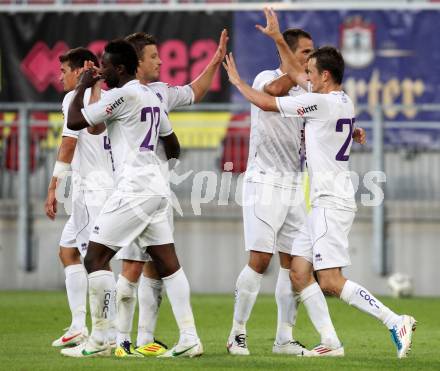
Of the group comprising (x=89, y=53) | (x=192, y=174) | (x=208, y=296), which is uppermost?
(x=89, y=53)

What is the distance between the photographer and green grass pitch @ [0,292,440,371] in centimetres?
934

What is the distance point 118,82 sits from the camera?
9.68m

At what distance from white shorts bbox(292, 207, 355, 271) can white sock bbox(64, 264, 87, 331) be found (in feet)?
7.57

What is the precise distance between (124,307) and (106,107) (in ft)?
5.62

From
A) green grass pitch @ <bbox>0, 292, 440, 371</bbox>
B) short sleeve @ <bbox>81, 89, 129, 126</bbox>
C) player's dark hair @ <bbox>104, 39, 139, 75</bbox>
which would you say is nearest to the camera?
green grass pitch @ <bbox>0, 292, 440, 371</bbox>

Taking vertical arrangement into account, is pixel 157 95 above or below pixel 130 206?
above

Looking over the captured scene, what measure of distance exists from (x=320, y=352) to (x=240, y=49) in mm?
9912

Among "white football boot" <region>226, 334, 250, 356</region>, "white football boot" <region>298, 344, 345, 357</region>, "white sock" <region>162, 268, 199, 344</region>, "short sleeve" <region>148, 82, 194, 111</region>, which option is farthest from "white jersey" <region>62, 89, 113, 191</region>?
"white football boot" <region>298, 344, 345, 357</region>

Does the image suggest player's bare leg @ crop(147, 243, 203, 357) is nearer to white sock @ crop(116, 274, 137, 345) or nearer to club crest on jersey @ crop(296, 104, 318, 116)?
white sock @ crop(116, 274, 137, 345)

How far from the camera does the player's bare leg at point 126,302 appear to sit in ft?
33.2

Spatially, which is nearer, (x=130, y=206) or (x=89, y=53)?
(x=130, y=206)

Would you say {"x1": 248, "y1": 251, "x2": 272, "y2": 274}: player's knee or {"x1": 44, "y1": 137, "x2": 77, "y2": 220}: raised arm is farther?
{"x1": 44, "y1": 137, "x2": 77, "y2": 220}: raised arm

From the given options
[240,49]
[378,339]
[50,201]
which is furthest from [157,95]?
[240,49]

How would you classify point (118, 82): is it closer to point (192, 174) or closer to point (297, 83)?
point (297, 83)
